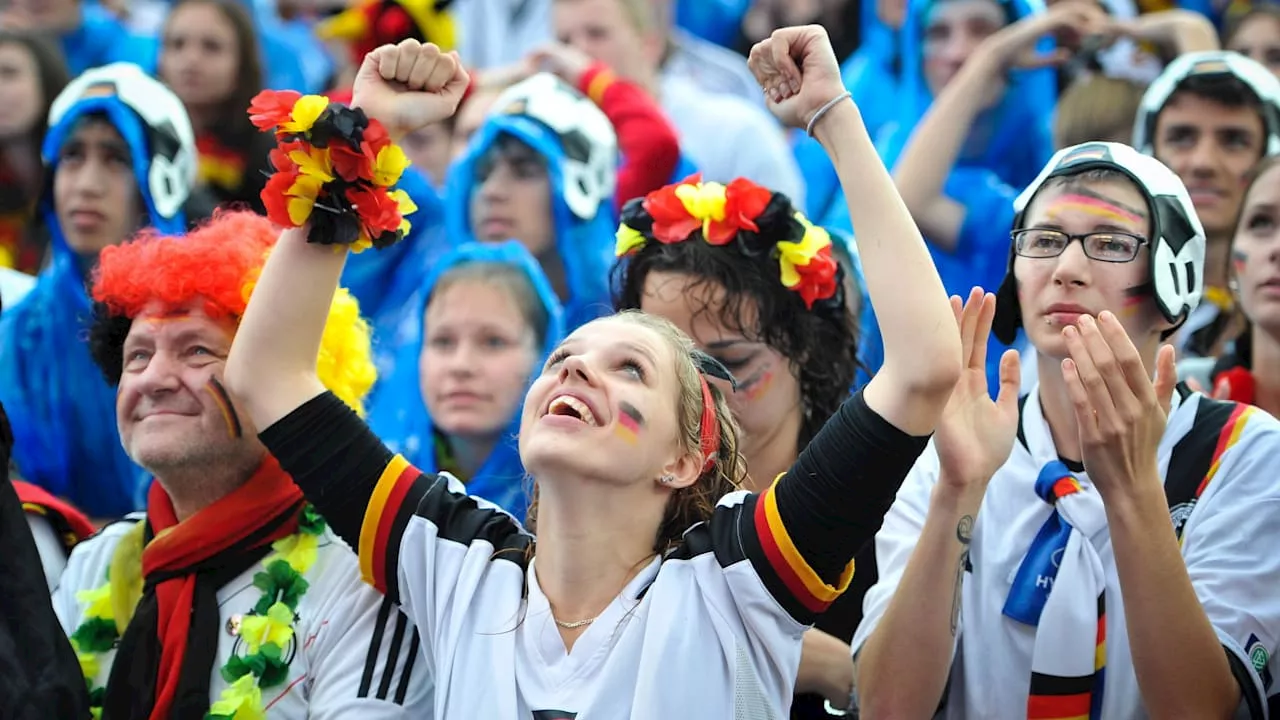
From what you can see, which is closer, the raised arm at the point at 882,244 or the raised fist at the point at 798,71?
the raised arm at the point at 882,244

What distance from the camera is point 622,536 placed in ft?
9.66

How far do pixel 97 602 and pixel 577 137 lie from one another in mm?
2562

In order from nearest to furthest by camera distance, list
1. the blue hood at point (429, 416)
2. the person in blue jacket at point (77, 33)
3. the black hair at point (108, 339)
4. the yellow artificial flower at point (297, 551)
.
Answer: the yellow artificial flower at point (297, 551)
the black hair at point (108, 339)
the blue hood at point (429, 416)
the person in blue jacket at point (77, 33)

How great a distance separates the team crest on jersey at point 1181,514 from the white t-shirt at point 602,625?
0.81m

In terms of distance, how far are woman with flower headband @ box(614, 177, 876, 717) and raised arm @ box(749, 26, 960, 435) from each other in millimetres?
786

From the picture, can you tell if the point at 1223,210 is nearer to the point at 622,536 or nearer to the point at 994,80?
the point at 994,80

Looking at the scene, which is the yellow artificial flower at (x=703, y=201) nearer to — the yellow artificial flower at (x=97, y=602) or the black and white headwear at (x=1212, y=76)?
the yellow artificial flower at (x=97, y=602)

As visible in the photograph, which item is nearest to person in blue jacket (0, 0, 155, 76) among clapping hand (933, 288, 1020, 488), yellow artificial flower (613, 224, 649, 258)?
yellow artificial flower (613, 224, 649, 258)

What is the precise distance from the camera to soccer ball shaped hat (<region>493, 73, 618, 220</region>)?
547cm

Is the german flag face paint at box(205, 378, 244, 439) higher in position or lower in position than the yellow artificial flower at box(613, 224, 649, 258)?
lower

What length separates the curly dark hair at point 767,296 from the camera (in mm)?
3770

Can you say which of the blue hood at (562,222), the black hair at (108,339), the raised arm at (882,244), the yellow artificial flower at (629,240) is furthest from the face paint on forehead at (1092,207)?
the blue hood at (562,222)

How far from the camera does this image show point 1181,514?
312cm

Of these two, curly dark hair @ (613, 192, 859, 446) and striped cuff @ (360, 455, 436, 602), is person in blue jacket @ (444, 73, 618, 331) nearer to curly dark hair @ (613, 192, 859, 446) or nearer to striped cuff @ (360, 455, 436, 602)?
curly dark hair @ (613, 192, 859, 446)
